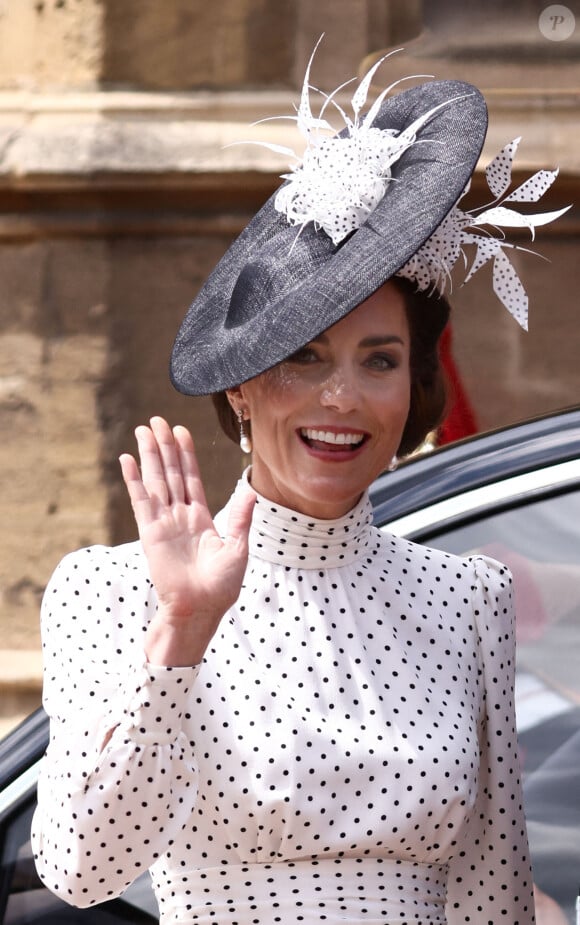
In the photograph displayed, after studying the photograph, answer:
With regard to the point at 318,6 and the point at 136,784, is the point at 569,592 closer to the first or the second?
the point at 136,784

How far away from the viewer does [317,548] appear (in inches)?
83.7

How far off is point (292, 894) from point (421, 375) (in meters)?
0.76

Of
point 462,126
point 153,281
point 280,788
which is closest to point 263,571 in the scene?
point 280,788

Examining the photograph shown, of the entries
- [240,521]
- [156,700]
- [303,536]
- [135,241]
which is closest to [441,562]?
[303,536]

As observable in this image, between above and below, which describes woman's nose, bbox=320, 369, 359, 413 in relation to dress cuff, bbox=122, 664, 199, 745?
above

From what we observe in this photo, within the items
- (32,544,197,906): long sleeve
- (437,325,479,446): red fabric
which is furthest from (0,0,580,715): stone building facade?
(32,544,197,906): long sleeve

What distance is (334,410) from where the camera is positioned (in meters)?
1.98

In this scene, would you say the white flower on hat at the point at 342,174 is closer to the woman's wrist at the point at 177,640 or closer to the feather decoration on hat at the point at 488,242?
the feather decoration on hat at the point at 488,242

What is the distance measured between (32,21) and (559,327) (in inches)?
90.1

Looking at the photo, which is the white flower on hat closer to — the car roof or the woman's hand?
the woman's hand

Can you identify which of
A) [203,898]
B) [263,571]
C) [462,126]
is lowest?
[203,898]

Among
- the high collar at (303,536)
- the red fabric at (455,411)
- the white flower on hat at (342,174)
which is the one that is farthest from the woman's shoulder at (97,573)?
the red fabric at (455,411)

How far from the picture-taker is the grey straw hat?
1967mm

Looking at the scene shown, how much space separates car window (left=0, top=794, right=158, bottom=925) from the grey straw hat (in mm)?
722
